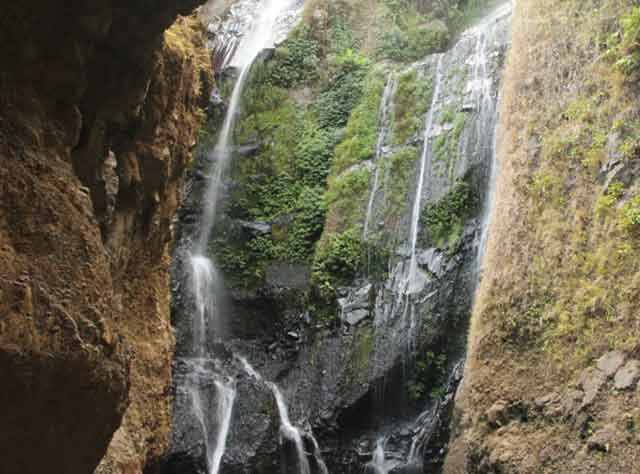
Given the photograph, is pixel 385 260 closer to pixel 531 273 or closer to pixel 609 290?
pixel 531 273

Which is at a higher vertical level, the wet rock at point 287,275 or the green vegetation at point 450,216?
the green vegetation at point 450,216

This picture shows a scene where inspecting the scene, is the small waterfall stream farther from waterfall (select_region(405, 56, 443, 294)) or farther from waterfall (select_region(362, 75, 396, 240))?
waterfall (select_region(362, 75, 396, 240))

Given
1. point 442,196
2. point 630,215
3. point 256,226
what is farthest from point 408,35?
point 630,215

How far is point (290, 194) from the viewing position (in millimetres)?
15789

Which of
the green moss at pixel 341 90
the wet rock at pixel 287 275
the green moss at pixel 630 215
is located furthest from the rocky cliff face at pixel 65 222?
the green moss at pixel 341 90

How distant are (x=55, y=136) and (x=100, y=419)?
1871 mm

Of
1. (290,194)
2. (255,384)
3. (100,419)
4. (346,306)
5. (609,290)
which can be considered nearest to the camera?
(100,419)

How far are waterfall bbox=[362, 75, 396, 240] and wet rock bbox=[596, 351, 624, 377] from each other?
21.9 ft

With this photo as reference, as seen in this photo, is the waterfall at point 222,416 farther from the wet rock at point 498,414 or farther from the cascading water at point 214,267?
the wet rock at point 498,414

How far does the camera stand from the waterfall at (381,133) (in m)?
14.3

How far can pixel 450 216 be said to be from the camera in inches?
505

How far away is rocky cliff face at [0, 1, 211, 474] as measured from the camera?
3.70 metres

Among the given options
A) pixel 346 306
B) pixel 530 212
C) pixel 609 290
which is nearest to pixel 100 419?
pixel 609 290

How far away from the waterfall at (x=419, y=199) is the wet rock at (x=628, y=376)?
5.25m
